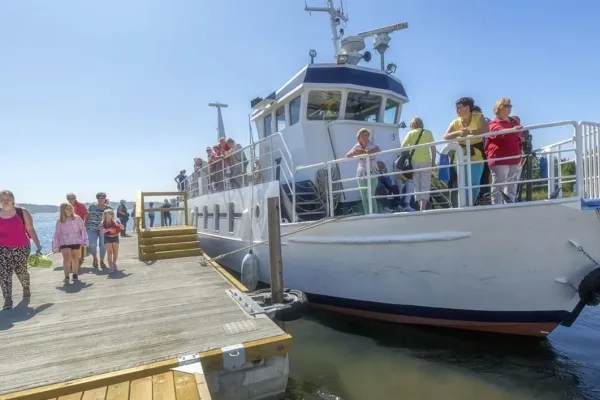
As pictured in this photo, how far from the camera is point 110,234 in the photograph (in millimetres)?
8320

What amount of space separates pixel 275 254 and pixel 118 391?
3129mm

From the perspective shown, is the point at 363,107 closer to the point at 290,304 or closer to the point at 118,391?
the point at 290,304

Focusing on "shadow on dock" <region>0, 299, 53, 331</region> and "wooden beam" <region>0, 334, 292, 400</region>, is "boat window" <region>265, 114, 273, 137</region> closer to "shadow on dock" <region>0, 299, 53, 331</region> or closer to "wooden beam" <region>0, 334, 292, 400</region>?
"shadow on dock" <region>0, 299, 53, 331</region>

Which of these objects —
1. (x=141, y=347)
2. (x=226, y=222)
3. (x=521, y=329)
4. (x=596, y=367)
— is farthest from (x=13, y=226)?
(x=596, y=367)

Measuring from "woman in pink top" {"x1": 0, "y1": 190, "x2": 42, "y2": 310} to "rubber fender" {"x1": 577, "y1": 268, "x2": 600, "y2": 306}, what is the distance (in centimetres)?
777

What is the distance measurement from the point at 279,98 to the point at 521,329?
7234 mm

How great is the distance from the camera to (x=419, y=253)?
5.89 m

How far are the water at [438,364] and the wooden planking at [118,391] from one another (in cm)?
213

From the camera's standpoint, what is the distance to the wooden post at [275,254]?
5969 mm

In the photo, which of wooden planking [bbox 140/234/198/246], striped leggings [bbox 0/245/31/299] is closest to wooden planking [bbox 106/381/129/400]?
striped leggings [bbox 0/245/31/299]

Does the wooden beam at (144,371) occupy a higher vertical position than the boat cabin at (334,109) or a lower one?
lower

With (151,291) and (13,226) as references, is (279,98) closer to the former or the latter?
(151,291)

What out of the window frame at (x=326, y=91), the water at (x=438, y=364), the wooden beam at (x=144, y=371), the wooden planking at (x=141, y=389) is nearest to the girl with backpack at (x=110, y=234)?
the water at (x=438, y=364)

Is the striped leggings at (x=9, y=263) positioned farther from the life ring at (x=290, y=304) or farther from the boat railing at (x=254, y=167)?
the boat railing at (x=254, y=167)
